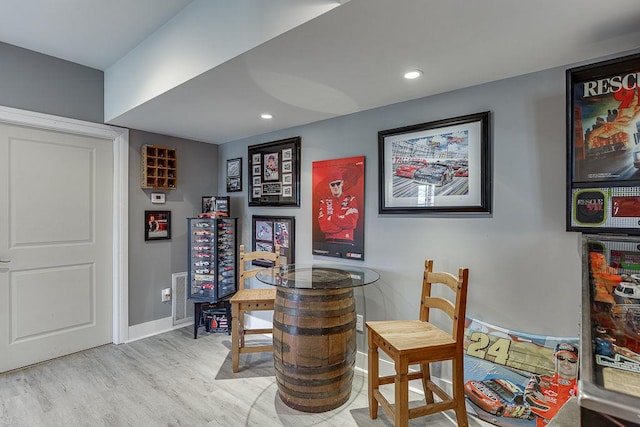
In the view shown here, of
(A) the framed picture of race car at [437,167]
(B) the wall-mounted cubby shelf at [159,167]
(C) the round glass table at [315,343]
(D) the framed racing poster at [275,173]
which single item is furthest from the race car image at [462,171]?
(B) the wall-mounted cubby shelf at [159,167]

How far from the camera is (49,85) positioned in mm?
2666

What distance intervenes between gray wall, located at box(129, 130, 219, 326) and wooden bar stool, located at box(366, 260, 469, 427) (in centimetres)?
246

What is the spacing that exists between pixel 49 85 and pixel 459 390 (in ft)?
12.3

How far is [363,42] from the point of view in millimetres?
1514

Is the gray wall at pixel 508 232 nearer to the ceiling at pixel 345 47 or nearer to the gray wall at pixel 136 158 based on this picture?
the ceiling at pixel 345 47

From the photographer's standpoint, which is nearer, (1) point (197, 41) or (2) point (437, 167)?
(1) point (197, 41)

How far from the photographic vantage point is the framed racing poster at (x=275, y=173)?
3096 millimetres

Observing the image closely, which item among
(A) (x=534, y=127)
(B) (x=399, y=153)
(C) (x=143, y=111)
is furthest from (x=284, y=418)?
(C) (x=143, y=111)

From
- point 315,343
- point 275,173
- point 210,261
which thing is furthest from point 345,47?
point 210,261

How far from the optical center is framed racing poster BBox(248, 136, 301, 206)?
310cm

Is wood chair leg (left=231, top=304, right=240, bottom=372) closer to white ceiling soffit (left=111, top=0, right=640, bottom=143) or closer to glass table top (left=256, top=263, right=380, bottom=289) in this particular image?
glass table top (left=256, top=263, right=380, bottom=289)

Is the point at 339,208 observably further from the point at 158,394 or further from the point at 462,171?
the point at 158,394

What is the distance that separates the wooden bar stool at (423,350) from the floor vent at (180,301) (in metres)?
2.41

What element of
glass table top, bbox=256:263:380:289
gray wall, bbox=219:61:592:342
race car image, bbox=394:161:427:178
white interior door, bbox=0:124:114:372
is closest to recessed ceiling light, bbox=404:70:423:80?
gray wall, bbox=219:61:592:342
